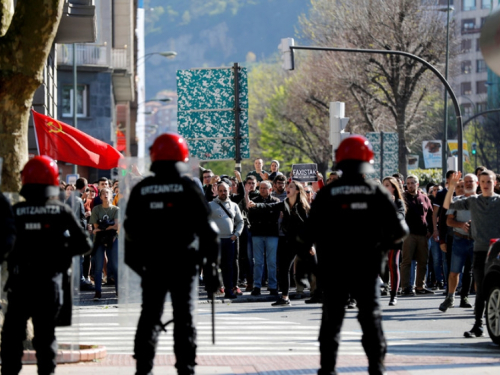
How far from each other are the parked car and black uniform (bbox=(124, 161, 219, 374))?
14.6ft

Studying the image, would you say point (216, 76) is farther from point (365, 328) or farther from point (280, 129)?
point (280, 129)

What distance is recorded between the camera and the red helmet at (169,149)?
698cm

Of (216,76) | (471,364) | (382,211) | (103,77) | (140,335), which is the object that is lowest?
(471,364)

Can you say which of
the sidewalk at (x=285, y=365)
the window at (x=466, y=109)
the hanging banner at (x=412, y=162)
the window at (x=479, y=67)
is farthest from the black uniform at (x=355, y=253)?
the window at (x=479, y=67)

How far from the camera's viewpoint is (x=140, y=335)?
6.77 m

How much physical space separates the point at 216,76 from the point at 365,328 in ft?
37.4

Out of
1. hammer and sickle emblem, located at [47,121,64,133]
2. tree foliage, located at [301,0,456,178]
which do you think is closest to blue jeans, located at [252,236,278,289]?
hammer and sickle emblem, located at [47,121,64,133]

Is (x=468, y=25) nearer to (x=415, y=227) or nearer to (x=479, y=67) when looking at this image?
(x=479, y=67)

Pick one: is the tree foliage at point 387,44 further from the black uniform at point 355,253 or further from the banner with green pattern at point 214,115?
the black uniform at point 355,253

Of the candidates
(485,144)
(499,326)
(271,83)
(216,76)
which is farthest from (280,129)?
(499,326)

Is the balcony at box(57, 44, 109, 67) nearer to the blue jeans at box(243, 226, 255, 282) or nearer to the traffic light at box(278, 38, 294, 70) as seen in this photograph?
the traffic light at box(278, 38, 294, 70)

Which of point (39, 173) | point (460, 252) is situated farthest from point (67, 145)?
point (39, 173)

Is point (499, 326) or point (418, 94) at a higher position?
point (418, 94)

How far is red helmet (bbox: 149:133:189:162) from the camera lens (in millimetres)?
6977
